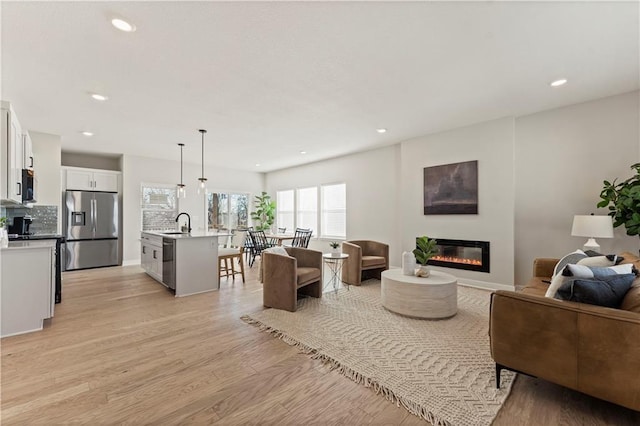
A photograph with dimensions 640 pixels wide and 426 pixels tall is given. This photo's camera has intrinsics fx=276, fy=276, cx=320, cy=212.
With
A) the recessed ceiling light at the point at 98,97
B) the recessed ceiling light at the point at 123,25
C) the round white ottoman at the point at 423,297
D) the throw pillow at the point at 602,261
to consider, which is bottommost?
the round white ottoman at the point at 423,297

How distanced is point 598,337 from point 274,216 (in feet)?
27.4

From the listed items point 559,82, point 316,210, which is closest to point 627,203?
point 559,82

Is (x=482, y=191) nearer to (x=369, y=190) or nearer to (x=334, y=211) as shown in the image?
(x=369, y=190)

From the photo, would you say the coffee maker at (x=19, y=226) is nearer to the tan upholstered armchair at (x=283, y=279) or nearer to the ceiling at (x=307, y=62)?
the ceiling at (x=307, y=62)

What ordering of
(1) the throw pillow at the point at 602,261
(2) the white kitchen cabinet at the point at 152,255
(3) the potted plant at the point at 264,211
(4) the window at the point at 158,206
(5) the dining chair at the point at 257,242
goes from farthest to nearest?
1. (3) the potted plant at the point at 264,211
2. (4) the window at the point at 158,206
3. (5) the dining chair at the point at 257,242
4. (2) the white kitchen cabinet at the point at 152,255
5. (1) the throw pillow at the point at 602,261

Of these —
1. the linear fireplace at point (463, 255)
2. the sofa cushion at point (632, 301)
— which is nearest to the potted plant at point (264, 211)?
the linear fireplace at point (463, 255)

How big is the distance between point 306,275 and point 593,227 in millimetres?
3593

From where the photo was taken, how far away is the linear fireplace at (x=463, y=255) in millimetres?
4660

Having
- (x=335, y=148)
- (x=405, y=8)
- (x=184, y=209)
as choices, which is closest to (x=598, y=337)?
(x=405, y=8)

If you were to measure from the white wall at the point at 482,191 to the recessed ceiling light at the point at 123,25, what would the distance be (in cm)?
480

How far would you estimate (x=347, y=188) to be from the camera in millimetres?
7145

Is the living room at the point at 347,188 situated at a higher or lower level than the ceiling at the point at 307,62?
lower

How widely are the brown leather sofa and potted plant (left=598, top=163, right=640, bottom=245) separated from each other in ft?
6.91

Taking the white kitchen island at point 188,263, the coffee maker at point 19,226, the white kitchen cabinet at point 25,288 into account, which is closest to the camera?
the white kitchen cabinet at point 25,288
